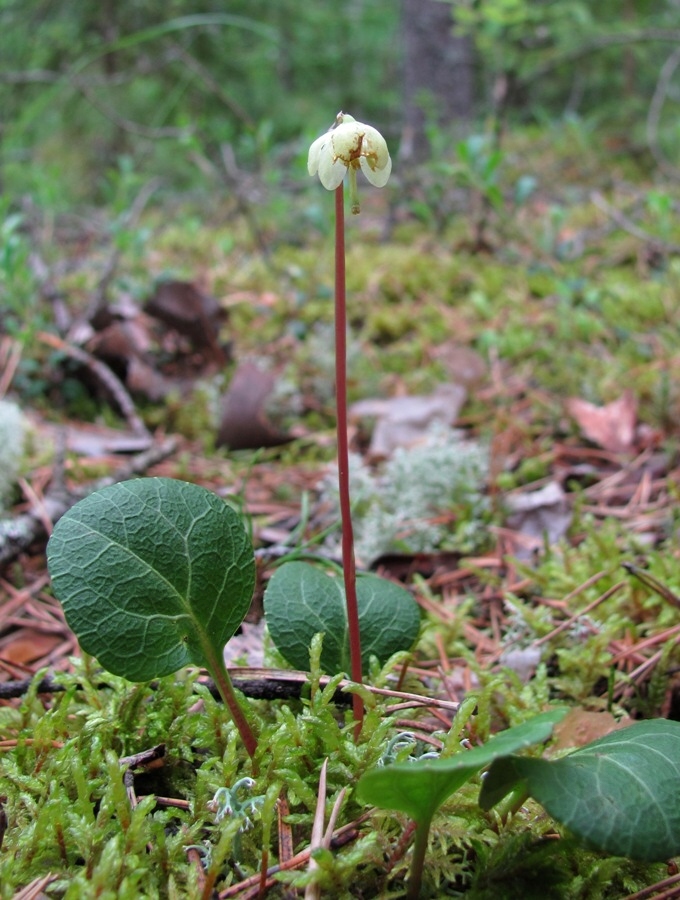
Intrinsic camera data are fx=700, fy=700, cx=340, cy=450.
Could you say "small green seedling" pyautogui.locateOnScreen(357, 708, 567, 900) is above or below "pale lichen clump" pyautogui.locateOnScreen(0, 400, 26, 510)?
below

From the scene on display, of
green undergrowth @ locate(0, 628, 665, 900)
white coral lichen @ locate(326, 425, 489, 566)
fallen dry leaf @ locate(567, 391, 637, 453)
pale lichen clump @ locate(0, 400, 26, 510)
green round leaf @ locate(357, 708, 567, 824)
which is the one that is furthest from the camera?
fallen dry leaf @ locate(567, 391, 637, 453)

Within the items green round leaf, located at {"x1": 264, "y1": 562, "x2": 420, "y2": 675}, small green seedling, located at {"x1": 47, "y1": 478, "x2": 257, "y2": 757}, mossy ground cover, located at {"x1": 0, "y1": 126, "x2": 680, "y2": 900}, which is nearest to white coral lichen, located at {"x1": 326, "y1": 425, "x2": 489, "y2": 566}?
mossy ground cover, located at {"x1": 0, "y1": 126, "x2": 680, "y2": 900}

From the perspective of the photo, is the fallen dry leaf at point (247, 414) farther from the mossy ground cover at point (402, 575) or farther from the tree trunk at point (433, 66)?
the tree trunk at point (433, 66)

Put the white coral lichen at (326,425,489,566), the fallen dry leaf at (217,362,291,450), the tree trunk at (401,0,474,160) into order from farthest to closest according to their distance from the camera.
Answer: the tree trunk at (401,0,474,160)
the fallen dry leaf at (217,362,291,450)
the white coral lichen at (326,425,489,566)

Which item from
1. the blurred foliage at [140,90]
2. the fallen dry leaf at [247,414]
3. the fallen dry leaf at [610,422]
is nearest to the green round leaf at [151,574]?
the fallen dry leaf at [247,414]

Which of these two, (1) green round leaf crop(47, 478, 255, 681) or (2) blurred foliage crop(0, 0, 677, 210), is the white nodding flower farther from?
(2) blurred foliage crop(0, 0, 677, 210)

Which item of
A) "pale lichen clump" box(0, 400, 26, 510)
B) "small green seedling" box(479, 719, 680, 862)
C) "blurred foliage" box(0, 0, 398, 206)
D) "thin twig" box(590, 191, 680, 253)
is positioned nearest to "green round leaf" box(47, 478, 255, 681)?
"small green seedling" box(479, 719, 680, 862)

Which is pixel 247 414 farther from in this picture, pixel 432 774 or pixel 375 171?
pixel 432 774

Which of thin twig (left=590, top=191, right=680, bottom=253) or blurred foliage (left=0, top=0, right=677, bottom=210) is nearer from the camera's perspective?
thin twig (left=590, top=191, right=680, bottom=253)

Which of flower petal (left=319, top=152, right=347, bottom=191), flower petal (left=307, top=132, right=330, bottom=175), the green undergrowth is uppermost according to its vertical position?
flower petal (left=307, top=132, right=330, bottom=175)

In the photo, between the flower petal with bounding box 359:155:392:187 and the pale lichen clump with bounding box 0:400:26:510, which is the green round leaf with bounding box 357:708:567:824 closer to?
the flower petal with bounding box 359:155:392:187
